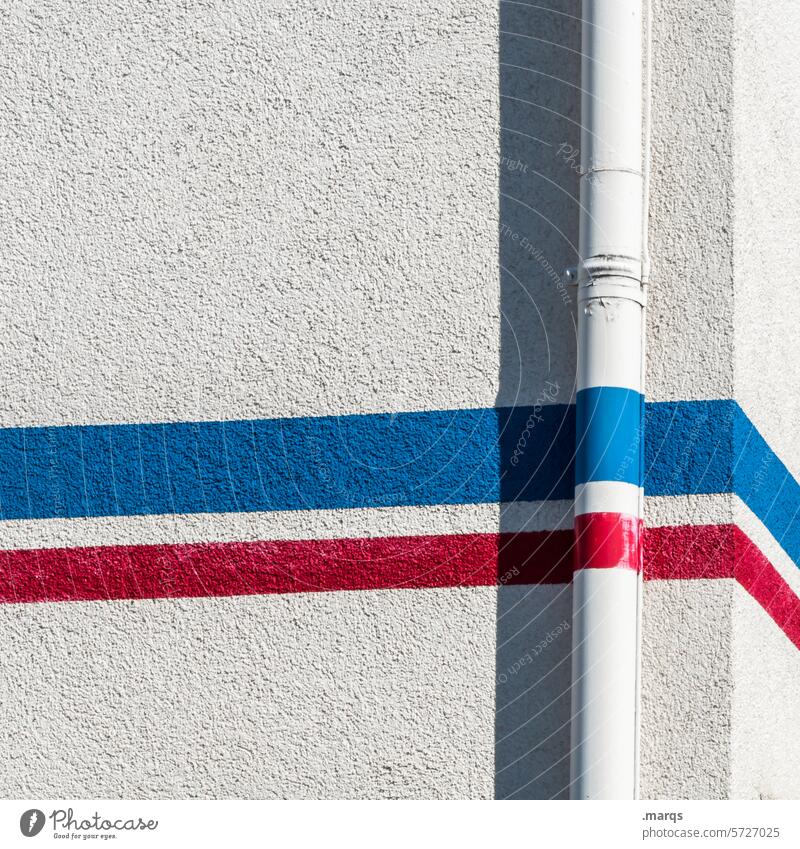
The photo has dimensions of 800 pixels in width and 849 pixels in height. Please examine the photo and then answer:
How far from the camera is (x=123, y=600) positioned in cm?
300

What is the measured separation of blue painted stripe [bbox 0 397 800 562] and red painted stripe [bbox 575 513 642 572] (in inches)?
4.9

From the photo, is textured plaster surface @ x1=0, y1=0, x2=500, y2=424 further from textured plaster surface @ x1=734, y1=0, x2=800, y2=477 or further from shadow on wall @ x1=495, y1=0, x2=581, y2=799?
textured plaster surface @ x1=734, y1=0, x2=800, y2=477

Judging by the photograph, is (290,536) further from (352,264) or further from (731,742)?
(731,742)

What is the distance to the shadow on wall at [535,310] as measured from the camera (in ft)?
9.38

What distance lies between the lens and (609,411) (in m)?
2.79

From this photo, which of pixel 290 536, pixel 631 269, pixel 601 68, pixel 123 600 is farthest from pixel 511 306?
→ pixel 123 600

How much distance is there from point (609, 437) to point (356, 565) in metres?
0.73

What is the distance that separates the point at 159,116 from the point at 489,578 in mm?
1542

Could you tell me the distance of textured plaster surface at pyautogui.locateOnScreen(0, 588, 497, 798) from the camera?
2.88 metres

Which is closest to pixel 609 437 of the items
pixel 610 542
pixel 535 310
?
pixel 610 542

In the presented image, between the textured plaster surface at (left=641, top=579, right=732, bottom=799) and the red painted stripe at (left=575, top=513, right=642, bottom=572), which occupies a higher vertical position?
the red painted stripe at (left=575, top=513, right=642, bottom=572)

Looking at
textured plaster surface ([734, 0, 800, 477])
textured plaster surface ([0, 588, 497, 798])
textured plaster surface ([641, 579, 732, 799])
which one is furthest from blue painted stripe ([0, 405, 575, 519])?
textured plaster surface ([734, 0, 800, 477])

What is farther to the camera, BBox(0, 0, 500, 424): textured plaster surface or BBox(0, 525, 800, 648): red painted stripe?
BBox(0, 0, 500, 424): textured plaster surface

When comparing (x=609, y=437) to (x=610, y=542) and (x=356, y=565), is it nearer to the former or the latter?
(x=610, y=542)
